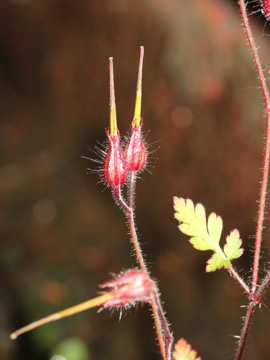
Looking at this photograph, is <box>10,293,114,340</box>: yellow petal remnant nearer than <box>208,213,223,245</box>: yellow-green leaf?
Yes

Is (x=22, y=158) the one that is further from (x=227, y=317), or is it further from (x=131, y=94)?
(x=227, y=317)

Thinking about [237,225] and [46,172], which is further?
[46,172]

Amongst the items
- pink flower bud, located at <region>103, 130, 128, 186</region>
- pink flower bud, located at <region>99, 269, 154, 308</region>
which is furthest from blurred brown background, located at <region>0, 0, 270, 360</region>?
pink flower bud, located at <region>99, 269, 154, 308</region>

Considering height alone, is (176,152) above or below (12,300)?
above

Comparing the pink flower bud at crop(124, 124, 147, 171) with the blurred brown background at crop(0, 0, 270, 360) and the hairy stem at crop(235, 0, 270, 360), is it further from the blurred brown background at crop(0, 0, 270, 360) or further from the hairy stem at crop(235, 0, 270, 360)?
the blurred brown background at crop(0, 0, 270, 360)

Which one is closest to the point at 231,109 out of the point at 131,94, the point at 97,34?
the point at 131,94

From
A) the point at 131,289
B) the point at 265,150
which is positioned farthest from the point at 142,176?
the point at 131,289

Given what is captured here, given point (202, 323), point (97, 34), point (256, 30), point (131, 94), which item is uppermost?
point (97, 34)

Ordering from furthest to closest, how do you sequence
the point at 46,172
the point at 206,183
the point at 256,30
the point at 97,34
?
the point at 46,172, the point at 97,34, the point at 206,183, the point at 256,30
